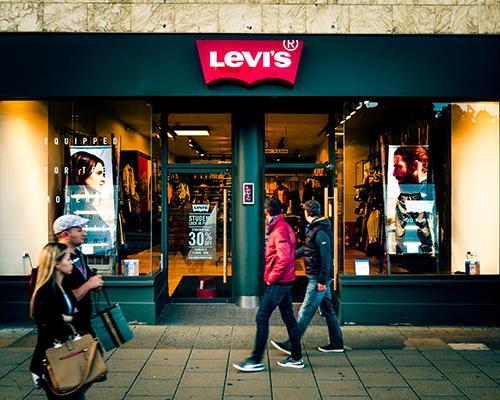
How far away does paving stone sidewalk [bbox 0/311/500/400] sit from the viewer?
217 inches

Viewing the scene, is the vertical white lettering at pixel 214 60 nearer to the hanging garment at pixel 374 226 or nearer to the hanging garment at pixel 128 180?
the hanging garment at pixel 128 180

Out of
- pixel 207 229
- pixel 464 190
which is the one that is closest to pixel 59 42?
pixel 207 229

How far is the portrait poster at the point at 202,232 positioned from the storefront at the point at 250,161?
0.12ft

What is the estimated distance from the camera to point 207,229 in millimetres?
9688

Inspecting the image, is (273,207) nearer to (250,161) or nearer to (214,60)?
(214,60)

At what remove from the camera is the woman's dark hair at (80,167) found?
29.4 ft

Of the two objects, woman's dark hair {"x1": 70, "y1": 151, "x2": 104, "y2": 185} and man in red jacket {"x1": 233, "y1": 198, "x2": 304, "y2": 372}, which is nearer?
man in red jacket {"x1": 233, "y1": 198, "x2": 304, "y2": 372}

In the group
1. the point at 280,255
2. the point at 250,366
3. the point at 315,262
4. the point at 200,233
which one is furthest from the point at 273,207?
the point at 200,233

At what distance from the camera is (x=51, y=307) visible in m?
3.92

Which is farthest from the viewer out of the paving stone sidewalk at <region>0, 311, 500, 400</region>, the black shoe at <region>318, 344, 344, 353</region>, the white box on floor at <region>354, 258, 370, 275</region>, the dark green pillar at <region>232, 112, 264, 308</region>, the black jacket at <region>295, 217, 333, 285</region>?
the dark green pillar at <region>232, 112, 264, 308</region>

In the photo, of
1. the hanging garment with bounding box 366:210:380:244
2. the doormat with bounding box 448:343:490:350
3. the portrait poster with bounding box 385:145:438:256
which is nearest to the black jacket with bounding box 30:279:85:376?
the doormat with bounding box 448:343:490:350

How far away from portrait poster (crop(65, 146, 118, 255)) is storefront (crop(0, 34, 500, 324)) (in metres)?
0.03

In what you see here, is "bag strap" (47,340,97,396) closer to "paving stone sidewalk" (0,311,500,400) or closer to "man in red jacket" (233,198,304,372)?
"paving stone sidewalk" (0,311,500,400)

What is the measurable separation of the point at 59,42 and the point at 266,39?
324cm
